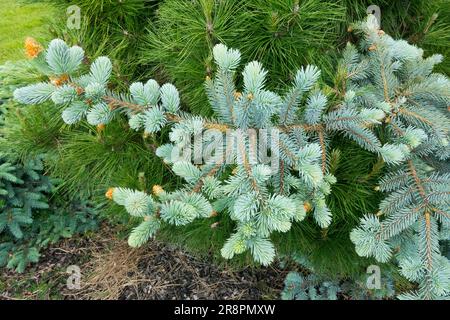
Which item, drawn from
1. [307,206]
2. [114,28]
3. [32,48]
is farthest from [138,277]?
[32,48]

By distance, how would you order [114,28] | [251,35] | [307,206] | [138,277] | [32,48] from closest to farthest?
[32,48] < [307,206] < [251,35] < [114,28] < [138,277]

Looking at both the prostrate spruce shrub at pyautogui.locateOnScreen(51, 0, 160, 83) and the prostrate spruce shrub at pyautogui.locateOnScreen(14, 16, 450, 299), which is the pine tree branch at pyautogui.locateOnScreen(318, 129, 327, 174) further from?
the prostrate spruce shrub at pyautogui.locateOnScreen(51, 0, 160, 83)

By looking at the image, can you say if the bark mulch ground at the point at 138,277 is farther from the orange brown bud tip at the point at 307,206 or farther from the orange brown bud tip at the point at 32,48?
the orange brown bud tip at the point at 32,48

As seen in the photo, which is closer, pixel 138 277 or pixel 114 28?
pixel 114 28

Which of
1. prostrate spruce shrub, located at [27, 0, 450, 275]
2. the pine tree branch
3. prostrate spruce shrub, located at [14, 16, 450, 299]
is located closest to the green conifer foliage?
prostrate spruce shrub, located at [27, 0, 450, 275]

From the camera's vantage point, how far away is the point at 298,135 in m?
1.25

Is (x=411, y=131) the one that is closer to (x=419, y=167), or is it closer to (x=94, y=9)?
(x=419, y=167)

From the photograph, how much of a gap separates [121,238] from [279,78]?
1.65m

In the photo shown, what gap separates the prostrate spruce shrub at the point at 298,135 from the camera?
106 centimetres

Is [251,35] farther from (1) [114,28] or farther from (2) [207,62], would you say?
(1) [114,28]

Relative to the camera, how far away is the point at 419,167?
1377mm

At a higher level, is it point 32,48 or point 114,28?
point 114,28

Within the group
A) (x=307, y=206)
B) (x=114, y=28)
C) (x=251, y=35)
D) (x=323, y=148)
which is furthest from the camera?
(x=114, y=28)

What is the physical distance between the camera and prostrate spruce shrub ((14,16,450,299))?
3.49ft
